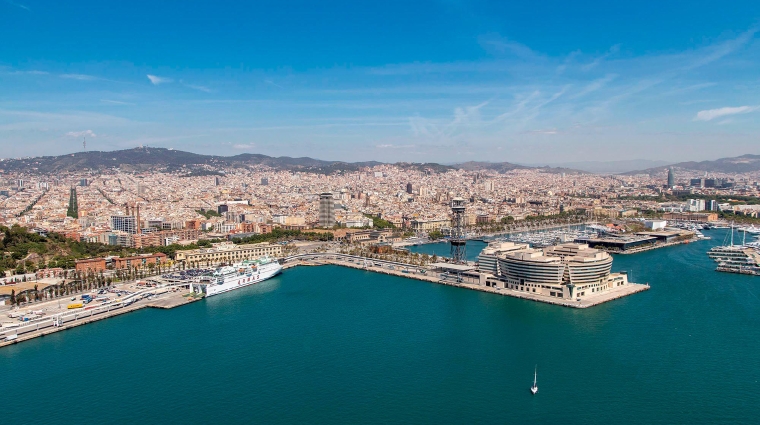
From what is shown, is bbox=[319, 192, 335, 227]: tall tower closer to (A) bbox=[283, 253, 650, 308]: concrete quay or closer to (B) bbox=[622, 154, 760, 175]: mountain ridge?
(A) bbox=[283, 253, 650, 308]: concrete quay

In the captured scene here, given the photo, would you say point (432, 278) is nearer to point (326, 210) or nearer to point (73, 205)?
point (326, 210)

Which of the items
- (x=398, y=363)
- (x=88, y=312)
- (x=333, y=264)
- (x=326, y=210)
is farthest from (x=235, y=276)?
(x=326, y=210)

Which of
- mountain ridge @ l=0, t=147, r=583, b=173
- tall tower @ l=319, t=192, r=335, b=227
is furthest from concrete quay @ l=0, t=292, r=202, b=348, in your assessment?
mountain ridge @ l=0, t=147, r=583, b=173

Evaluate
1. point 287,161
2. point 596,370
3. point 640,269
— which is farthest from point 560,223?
point 287,161

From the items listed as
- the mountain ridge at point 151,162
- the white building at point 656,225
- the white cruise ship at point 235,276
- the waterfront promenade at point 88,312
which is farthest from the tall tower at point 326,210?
the mountain ridge at point 151,162

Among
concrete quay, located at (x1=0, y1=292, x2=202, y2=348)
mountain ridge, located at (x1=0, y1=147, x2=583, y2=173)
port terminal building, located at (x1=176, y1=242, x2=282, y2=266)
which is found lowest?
concrete quay, located at (x1=0, y1=292, x2=202, y2=348)
